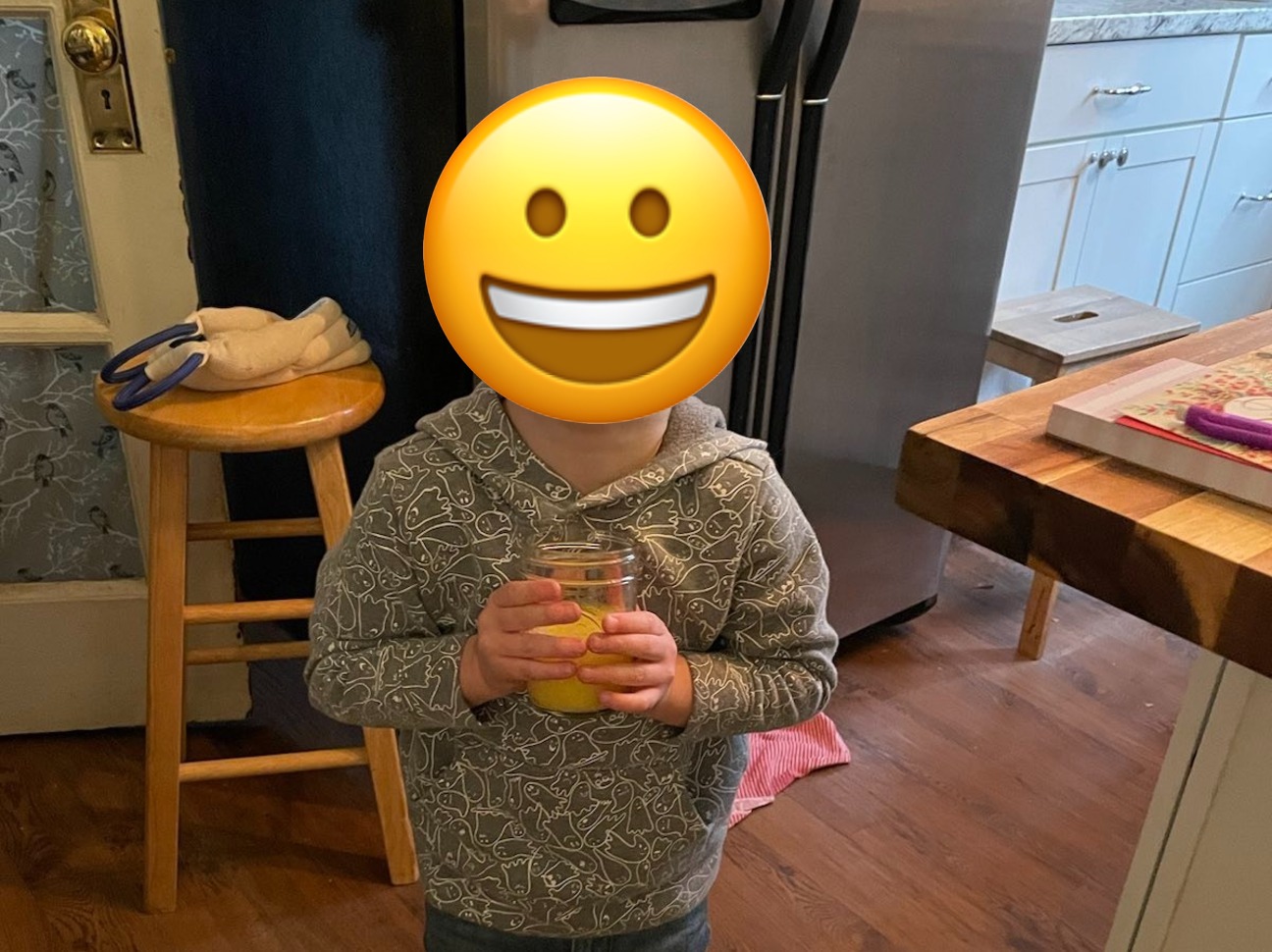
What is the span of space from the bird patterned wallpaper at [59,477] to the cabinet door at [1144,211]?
5.83 ft

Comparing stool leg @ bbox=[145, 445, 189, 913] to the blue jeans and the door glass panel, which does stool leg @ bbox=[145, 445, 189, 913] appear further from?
the blue jeans

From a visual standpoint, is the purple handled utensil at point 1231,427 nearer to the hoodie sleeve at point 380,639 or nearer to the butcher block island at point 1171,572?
the butcher block island at point 1171,572

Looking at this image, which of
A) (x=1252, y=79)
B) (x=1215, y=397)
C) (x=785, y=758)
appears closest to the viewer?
(x=1215, y=397)

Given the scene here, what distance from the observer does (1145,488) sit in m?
0.58

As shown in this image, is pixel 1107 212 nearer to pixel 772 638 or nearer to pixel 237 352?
pixel 237 352

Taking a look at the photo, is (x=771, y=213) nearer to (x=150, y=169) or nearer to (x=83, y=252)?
(x=150, y=169)

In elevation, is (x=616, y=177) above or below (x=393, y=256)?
above

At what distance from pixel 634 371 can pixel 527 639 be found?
0.17m

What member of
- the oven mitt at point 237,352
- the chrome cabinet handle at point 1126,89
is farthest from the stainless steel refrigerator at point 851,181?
the chrome cabinet handle at point 1126,89

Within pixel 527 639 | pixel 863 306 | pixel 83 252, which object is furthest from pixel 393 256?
pixel 527 639

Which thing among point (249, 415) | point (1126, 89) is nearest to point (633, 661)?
point (249, 415)

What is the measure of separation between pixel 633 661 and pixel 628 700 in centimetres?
2

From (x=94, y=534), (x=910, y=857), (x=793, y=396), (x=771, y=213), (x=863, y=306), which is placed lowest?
(x=910, y=857)

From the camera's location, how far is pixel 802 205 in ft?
4.69
